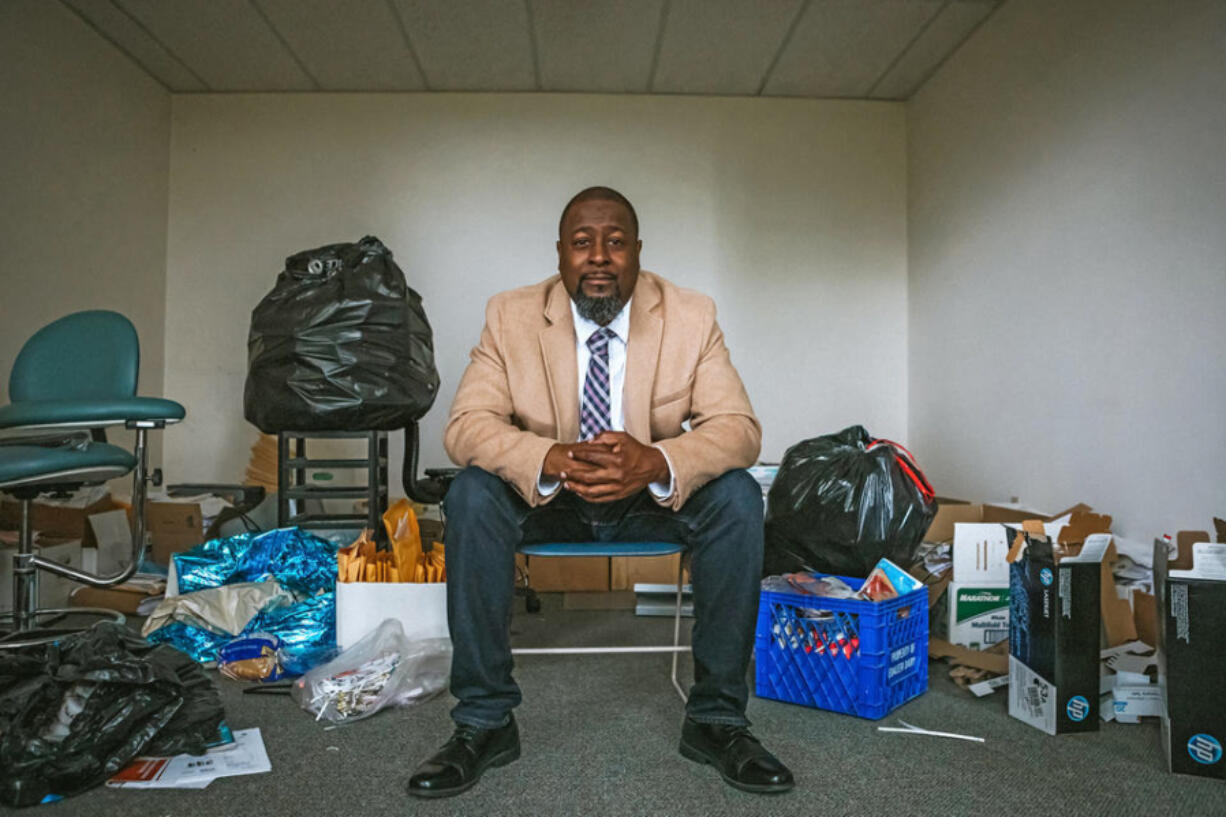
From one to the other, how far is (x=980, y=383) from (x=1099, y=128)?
121 cm

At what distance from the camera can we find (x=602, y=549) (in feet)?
5.18

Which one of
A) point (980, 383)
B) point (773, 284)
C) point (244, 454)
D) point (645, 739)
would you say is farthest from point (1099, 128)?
point (244, 454)

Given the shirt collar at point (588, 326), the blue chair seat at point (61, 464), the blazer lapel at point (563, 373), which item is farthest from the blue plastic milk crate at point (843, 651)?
the blue chair seat at point (61, 464)

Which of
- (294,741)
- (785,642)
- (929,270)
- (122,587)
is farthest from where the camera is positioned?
(929,270)

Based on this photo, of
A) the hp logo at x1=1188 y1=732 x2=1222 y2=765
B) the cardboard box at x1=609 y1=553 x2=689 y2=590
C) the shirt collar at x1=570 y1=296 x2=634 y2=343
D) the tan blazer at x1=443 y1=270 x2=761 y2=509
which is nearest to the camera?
the hp logo at x1=1188 y1=732 x2=1222 y2=765

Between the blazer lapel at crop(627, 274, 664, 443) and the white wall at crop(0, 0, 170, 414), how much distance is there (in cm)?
276

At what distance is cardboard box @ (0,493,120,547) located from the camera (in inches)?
110

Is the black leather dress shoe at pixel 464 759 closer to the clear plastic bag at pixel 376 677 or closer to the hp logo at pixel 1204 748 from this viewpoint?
the clear plastic bag at pixel 376 677

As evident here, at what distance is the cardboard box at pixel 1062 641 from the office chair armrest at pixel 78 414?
2.09 meters

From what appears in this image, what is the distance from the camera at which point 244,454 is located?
13.8ft

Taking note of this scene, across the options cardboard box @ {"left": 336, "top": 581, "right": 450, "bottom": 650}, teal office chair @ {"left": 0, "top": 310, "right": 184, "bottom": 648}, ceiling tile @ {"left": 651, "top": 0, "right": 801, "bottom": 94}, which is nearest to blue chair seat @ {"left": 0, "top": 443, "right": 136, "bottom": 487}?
teal office chair @ {"left": 0, "top": 310, "right": 184, "bottom": 648}

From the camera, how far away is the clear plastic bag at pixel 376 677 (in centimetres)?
171

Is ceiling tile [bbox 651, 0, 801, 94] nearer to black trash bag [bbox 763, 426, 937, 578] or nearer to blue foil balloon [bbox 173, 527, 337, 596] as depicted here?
black trash bag [bbox 763, 426, 937, 578]

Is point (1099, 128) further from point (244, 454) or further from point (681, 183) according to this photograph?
point (244, 454)
